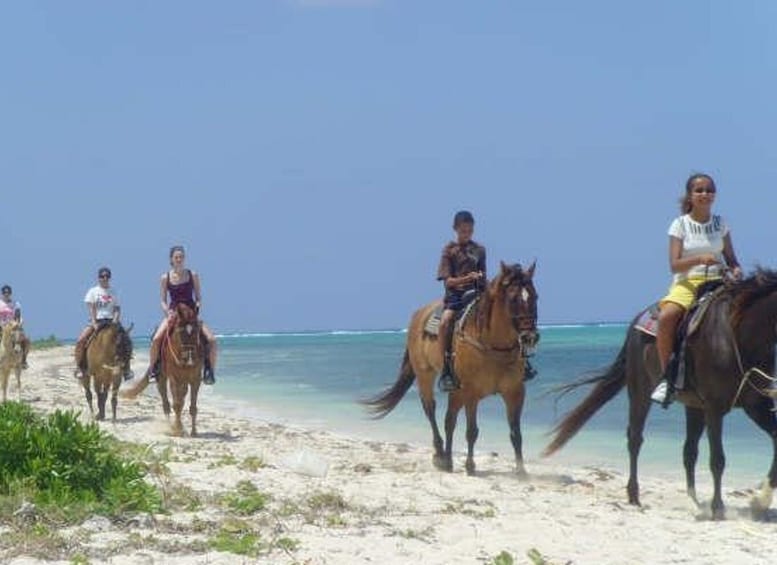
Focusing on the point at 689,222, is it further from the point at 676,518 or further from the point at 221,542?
the point at 221,542

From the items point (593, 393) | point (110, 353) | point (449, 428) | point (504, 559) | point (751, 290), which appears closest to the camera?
point (504, 559)

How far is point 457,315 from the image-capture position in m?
11.3

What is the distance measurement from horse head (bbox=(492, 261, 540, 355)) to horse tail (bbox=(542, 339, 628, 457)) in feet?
1.81

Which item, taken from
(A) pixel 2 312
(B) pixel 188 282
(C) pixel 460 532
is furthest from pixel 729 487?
(A) pixel 2 312

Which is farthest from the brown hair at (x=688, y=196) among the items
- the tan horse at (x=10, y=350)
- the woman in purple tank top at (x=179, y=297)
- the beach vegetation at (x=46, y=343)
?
the beach vegetation at (x=46, y=343)

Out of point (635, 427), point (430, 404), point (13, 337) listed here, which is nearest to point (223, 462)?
point (430, 404)

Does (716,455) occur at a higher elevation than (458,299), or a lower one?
lower

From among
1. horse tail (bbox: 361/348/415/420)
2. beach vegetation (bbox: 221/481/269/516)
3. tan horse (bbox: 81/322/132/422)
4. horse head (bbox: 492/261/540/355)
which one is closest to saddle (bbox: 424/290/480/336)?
horse head (bbox: 492/261/540/355)

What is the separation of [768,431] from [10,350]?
14.5 meters

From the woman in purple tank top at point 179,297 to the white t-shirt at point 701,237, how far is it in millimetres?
7076

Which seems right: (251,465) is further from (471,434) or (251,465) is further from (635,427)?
(635,427)

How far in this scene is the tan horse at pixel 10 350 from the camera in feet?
62.6

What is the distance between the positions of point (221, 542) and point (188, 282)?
7.98m

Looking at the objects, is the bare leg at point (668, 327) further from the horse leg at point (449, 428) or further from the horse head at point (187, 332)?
the horse head at point (187, 332)
